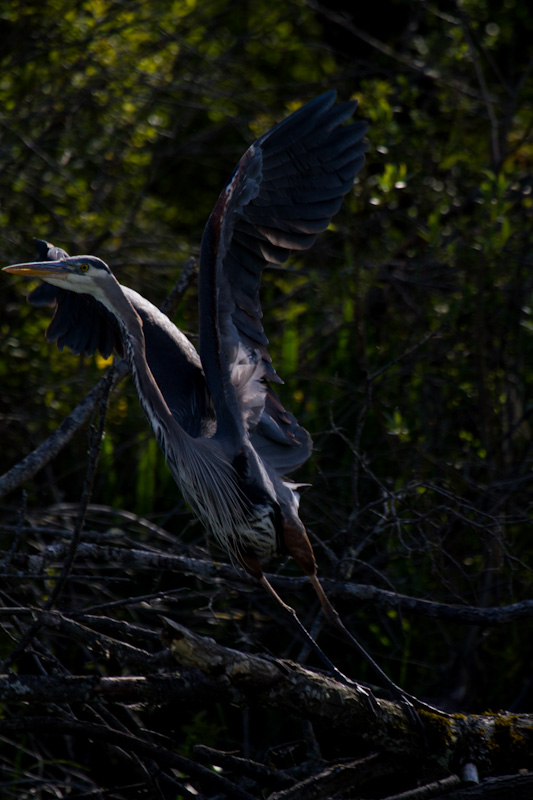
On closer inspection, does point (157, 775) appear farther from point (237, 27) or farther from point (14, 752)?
point (237, 27)

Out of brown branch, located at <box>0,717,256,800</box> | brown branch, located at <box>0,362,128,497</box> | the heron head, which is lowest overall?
brown branch, located at <box>0,362,128,497</box>

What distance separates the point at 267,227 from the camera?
3145 mm

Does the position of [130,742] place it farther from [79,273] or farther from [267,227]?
[267,227]

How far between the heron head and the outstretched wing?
1.21 ft

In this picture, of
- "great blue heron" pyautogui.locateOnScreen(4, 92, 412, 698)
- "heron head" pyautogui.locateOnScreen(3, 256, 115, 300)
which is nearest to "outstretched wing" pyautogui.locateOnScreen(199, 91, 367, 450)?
"great blue heron" pyautogui.locateOnScreen(4, 92, 412, 698)

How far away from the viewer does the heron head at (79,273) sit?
2965 mm

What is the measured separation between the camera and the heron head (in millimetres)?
2965

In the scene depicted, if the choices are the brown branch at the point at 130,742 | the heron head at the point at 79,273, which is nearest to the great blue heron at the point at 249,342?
the heron head at the point at 79,273

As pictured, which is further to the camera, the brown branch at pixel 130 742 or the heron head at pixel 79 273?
the heron head at pixel 79 273

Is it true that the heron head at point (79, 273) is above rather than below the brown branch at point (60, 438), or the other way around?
above

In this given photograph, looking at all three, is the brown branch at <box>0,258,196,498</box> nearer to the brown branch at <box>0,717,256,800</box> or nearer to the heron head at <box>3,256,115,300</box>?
the heron head at <box>3,256,115,300</box>

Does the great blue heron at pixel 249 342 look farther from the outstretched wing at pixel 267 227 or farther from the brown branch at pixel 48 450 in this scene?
the brown branch at pixel 48 450

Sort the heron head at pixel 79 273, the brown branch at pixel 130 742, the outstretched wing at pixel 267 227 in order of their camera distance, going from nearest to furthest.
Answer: the brown branch at pixel 130 742
the heron head at pixel 79 273
the outstretched wing at pixel 267 227

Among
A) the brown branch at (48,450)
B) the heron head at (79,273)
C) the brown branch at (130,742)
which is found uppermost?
the heron head at (79,273)
